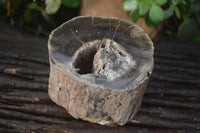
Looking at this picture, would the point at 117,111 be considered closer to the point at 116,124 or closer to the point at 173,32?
the point at 116,124

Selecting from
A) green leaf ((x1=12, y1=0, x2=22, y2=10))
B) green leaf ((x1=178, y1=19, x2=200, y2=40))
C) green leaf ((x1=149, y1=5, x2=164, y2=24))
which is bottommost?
green leaf ((x1=12, y1=0, x2=22, y2=10))

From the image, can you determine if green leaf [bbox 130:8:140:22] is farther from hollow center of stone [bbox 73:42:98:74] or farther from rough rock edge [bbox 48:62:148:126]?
rough rock edge [bbox 48:62:148:126]

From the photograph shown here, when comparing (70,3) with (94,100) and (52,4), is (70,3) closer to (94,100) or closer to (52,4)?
(52,4)

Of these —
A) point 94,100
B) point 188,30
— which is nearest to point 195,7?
point 188,30

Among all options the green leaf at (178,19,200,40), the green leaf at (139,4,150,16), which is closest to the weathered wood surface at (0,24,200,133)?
the green leaf at (178,19,200,40)

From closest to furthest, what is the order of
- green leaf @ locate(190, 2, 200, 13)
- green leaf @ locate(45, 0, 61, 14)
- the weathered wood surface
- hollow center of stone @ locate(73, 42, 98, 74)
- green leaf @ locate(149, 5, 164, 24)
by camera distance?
hollow center of stone @ locate(73, 42, 98, 74)
the weathered wood surface
green leaf @ locate(149, 5, 164, 24)
green leaf @ locate(45, 0, 61, 14)
green leaf @ locate(190, 2, 200, 13)

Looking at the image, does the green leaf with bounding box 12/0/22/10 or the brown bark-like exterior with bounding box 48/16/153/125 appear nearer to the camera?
the brown bark-like exterior with bounding box 48/16/153/125

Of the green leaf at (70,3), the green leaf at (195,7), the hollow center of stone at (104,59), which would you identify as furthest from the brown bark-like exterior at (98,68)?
the green leaf at (195,7)
